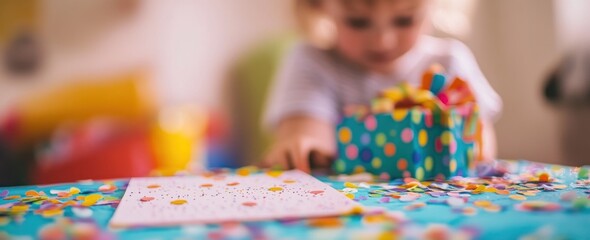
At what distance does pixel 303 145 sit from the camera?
40.4 inches

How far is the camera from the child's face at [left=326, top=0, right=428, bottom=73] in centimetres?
114

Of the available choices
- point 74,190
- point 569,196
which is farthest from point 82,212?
point 569,196

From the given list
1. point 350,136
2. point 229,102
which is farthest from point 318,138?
point 229,102

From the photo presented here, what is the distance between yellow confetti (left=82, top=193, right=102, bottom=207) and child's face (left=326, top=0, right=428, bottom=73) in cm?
70

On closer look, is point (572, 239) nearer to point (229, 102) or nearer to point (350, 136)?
point (350, 136)

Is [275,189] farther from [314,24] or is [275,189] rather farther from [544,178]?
[314,24]

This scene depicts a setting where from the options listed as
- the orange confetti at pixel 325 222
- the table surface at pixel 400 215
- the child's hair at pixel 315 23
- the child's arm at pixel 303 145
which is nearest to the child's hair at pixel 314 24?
the child's hair at pixel 315 23

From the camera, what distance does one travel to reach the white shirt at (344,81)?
1233 mm

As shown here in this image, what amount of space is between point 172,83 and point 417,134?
2.74 ft

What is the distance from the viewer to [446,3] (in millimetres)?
1430

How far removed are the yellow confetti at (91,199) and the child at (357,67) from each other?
481 mm

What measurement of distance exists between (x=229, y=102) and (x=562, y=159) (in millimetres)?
938

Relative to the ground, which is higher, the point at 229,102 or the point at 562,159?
the point at 229,102

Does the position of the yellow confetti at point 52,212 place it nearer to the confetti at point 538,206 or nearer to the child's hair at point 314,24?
the confetti at point 538,206
